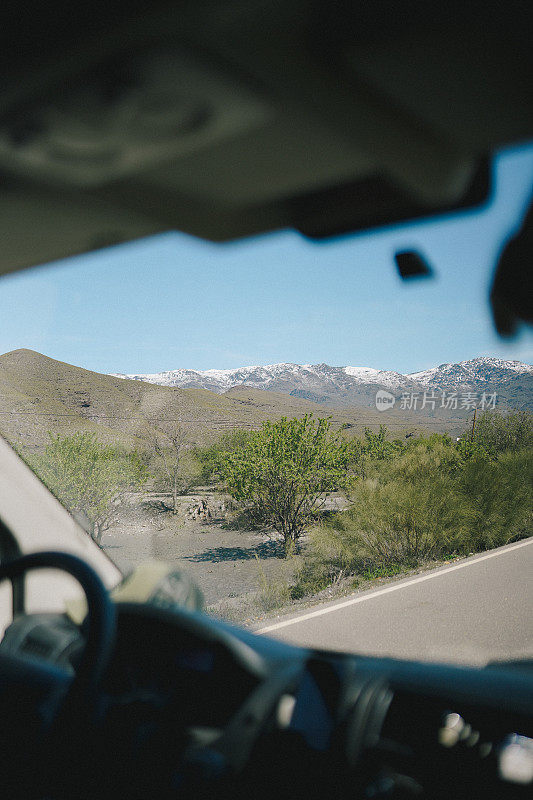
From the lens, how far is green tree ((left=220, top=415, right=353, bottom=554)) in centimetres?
846

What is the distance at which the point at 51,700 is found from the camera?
130cm

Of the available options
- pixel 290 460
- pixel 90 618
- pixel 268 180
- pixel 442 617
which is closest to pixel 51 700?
pixel 90 618

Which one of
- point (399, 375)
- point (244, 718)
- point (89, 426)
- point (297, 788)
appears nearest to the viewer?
point (297, 788)

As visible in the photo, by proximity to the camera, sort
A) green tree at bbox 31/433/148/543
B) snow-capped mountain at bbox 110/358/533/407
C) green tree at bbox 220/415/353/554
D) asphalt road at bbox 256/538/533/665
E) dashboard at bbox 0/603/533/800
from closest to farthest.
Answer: dashboard at bbox 0/603/533/800 < snow-capped mountain at bbox 110/358/533/407 < asphalt road at bbox 256/538/533/665 < green tree at bbox 31/433/148/543 < green tree at bbox 220/415/353/554

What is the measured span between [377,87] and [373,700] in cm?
141

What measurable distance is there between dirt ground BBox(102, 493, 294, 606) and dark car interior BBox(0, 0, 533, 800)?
0.54 m

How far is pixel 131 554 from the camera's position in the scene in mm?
2125

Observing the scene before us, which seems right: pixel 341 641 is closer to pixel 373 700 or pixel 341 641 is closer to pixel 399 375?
pixel 373 700

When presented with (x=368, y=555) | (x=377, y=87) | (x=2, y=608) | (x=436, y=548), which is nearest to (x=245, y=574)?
(x=368, y=555)

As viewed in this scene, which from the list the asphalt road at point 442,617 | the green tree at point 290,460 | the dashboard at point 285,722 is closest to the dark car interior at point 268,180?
the dashboard at point 285,722

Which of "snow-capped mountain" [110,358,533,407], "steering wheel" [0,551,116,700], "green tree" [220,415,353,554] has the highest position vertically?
"snow-capped mountain" [110,358,533,407]

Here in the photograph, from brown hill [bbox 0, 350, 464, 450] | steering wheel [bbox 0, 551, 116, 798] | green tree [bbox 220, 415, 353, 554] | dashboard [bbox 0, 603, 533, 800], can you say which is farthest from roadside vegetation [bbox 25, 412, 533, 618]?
green tree [bbox 220, 415, 353, 554]

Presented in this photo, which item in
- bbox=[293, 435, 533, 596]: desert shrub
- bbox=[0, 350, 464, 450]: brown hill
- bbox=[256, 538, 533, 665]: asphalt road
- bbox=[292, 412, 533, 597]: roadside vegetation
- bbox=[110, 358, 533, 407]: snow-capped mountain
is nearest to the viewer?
→ bbox=[110, 358, 533, 407]: snow-capped mountain

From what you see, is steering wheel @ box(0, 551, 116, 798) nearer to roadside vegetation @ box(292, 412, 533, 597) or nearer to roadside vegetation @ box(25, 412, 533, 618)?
roadside vegetation @ box(25, 412, 533, 618)
